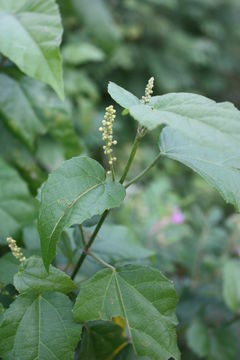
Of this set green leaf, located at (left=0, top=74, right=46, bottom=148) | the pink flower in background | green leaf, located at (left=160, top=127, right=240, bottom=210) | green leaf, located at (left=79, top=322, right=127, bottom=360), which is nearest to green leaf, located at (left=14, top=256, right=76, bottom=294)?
green leaf, located at (left=79, top=322, right=127, bottom=360)

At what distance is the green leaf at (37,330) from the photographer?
0.77 metres

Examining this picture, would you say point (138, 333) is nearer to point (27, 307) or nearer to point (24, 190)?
point (27, 307)

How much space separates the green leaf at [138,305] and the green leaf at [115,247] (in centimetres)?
19

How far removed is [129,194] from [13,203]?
1399 mm

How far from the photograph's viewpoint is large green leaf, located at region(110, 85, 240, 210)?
670 mm

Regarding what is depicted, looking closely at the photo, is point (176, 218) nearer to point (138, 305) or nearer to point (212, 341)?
point (212, 341)

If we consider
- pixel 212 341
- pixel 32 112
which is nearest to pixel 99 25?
pixel 32 112

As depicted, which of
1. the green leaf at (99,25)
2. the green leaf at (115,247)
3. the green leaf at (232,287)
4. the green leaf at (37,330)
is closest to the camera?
the green leaf at (37,330)

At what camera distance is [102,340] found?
95cm

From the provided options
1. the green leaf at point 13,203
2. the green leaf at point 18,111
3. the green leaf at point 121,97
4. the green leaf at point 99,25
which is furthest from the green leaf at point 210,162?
the green leaf at point 99,25

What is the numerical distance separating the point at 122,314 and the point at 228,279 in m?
0.76

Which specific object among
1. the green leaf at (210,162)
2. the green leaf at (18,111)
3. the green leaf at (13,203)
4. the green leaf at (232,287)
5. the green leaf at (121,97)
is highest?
the green leaf at (18,111)

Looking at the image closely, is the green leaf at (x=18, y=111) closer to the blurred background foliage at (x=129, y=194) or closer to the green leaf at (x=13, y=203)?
the blurred background foliage at (x=129, y=194)

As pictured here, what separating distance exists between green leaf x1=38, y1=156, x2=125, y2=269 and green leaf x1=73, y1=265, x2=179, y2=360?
0.35ft
